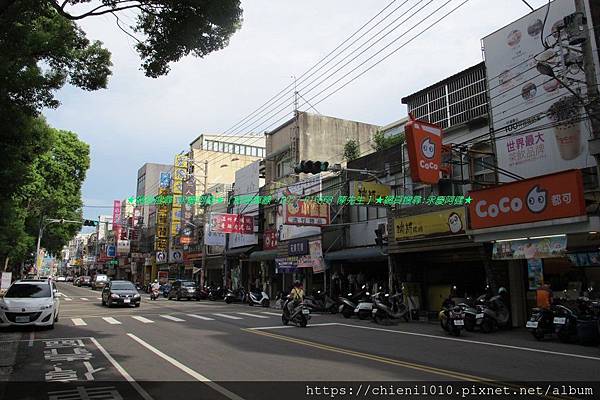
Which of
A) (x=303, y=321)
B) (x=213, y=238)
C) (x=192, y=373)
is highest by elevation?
(x=213, y=238)

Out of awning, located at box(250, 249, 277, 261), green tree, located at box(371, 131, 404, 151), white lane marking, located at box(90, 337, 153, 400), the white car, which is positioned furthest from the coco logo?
awning, located at box(250, 249, 277, 261)

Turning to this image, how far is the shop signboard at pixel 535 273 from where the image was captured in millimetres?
15477

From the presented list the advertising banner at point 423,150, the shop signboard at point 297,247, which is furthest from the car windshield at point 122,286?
the advertising banner at point 423,150

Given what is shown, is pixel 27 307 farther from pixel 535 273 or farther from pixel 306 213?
pixel 535 273

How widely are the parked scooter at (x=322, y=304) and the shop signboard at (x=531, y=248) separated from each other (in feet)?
29.2

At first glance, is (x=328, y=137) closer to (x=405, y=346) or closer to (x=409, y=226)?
(x=409, y=226)

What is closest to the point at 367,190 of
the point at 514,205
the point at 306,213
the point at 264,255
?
the point at 306,213

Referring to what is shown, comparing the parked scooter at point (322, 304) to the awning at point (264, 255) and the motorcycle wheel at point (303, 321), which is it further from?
the awning at point (264, 255)

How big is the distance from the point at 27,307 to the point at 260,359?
8.60 metres

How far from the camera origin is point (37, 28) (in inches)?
438

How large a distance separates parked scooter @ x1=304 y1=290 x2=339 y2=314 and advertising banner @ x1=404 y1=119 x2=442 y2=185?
883cm

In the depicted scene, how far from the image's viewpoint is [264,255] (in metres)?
32.3

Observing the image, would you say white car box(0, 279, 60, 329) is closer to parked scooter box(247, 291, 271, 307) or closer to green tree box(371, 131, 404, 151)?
parked scooter box(247, 291, 271, 307)

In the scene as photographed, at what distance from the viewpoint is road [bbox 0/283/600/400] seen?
7.45 metres
